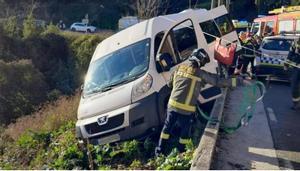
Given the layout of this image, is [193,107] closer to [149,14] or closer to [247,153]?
[247,153]

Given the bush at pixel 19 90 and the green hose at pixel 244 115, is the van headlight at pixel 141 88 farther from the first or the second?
the bush at pixel 19 90

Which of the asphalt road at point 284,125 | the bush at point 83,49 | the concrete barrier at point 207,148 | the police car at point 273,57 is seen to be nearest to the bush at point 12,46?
the bush at point 83,49

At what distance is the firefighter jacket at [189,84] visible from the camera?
6117mm

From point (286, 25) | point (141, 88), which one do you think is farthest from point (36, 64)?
point (141, 88)

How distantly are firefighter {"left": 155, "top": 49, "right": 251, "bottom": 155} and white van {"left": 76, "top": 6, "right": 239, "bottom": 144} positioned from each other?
584 mm

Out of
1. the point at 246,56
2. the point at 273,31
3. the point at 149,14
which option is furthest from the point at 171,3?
the point at 246,56

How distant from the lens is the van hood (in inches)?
271

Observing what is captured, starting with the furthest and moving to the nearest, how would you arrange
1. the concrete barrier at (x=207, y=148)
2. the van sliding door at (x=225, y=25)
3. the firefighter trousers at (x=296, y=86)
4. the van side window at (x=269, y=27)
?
the van side window at (x=269, y=27) → the van sliding door at (x=225, y=25) → the firefighter trousers at (x=296, y=86) → the concrete barrier at (x=207, y=148)

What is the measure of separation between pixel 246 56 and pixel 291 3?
3746 cm

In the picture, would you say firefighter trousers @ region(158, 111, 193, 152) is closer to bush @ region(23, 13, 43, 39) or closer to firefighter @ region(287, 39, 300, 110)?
firefighter @ region(287, 39, 300, 110)

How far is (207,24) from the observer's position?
9.25 metres

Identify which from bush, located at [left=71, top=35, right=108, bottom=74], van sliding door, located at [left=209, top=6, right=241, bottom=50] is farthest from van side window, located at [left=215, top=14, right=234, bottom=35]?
bush, located at [left=71, top=35, right=108, bottom=74]

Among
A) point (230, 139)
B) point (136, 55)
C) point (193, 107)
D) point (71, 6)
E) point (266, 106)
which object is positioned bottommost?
point (71, 6)

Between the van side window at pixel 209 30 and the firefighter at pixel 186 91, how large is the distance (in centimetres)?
277
